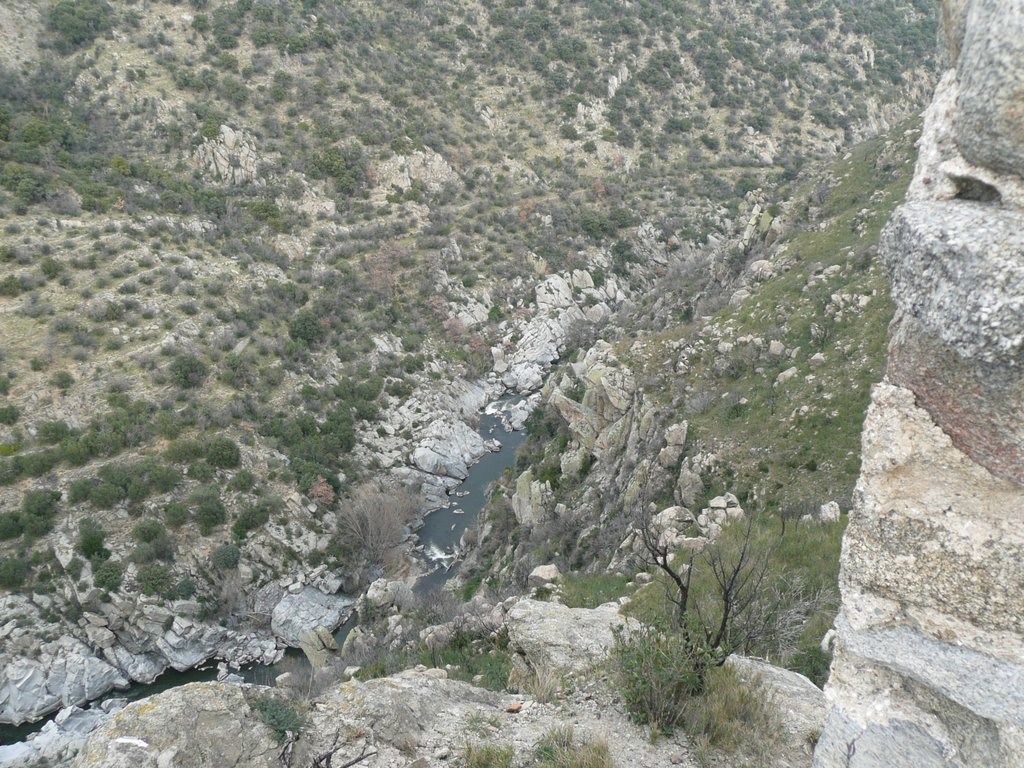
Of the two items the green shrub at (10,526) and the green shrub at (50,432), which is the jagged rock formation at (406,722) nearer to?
the green shrub at (10,526)

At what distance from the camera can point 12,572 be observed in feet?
63.5

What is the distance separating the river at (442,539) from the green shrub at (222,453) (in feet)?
24.9

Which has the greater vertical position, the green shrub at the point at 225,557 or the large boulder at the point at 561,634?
the large boulder at the point at 561,634

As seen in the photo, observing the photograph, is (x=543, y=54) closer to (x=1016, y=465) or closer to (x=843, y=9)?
(x=843, y=9)

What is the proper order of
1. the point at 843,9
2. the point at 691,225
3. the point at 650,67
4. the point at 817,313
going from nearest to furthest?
the point at 817,313, the point at 691,225, the point at 650,67, the point at 843,9

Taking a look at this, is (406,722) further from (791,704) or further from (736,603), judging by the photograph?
(736,603)

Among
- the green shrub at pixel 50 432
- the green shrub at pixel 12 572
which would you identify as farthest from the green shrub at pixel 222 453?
the green shrub at pixel 12 572

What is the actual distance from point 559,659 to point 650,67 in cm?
5788

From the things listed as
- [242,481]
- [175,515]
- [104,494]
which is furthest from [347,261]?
[104,494]

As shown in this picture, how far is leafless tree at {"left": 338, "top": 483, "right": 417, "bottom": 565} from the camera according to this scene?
23.7 meters

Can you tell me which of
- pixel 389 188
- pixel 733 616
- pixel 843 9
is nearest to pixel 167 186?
pixel 389 188

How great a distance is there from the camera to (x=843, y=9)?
2325 inches

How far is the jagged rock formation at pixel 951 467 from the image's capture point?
271 cm

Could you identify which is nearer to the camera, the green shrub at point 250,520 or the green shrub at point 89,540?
the green shrub at point 89,540
